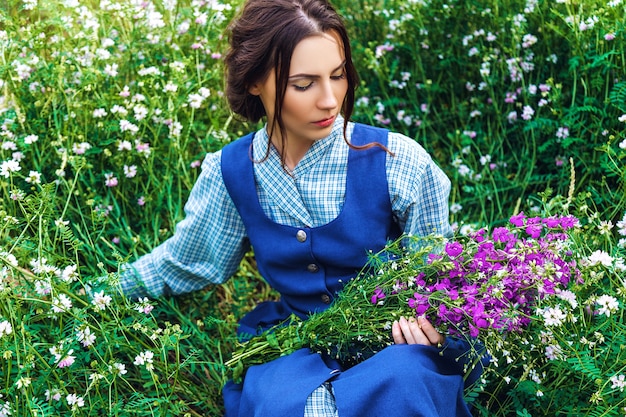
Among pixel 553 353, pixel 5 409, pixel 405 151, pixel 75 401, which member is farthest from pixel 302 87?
pixel 5 409

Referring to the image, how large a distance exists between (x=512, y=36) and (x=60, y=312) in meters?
1.88

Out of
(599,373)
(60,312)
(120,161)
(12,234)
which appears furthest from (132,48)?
(599,373)

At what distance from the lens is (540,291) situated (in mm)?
1778

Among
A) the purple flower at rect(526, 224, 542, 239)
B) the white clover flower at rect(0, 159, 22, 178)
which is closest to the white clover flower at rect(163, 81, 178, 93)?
the white clover flower at rect(0, 159, 22, 178)

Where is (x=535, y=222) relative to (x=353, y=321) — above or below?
above

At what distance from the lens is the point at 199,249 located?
2322mm

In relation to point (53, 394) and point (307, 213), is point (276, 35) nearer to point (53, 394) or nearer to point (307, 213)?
point (307, 213)

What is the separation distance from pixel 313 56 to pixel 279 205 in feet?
1.40

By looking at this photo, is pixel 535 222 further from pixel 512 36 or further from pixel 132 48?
pixel 132 48

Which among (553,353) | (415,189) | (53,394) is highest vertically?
(415,189)

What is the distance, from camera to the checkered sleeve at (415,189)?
6.72ft

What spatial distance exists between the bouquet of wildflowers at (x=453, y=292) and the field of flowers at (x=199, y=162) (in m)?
0.06

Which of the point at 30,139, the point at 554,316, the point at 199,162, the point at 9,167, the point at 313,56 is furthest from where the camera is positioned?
the point at 199,162

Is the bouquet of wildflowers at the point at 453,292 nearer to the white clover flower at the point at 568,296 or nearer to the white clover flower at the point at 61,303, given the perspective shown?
the white clover flower at the point at 568,296
